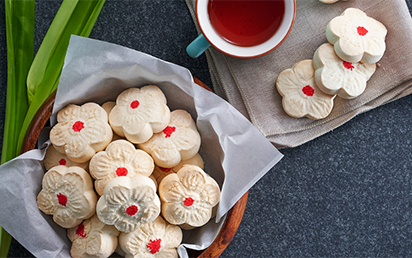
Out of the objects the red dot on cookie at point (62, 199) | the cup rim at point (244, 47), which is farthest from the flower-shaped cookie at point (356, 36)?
the red dot on cookie at point (62, 199)

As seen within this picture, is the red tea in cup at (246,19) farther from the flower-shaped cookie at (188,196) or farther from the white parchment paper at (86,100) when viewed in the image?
the flower-shaped cookie at (188,196)

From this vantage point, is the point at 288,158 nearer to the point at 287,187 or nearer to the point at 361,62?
the point at 287,187

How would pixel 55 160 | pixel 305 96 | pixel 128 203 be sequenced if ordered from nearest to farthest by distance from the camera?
pixel 128 203
pixel 55 160
pixel 305 96

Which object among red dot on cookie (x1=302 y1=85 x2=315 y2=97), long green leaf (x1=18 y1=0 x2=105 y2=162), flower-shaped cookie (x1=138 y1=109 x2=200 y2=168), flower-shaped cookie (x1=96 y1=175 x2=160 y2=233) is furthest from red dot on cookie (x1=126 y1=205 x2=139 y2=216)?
red dot on cookie (x1=302 y1=85 x2=315 y2=97)

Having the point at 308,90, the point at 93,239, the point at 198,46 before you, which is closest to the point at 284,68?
the point at 308,90

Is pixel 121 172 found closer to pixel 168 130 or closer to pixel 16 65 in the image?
pixel 168 130

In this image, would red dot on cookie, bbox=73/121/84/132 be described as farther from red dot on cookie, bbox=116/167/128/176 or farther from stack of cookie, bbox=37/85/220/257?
red dot on cookie, bbox=116/167/128/176

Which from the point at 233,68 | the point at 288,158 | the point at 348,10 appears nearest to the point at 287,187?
the point at 288,158
